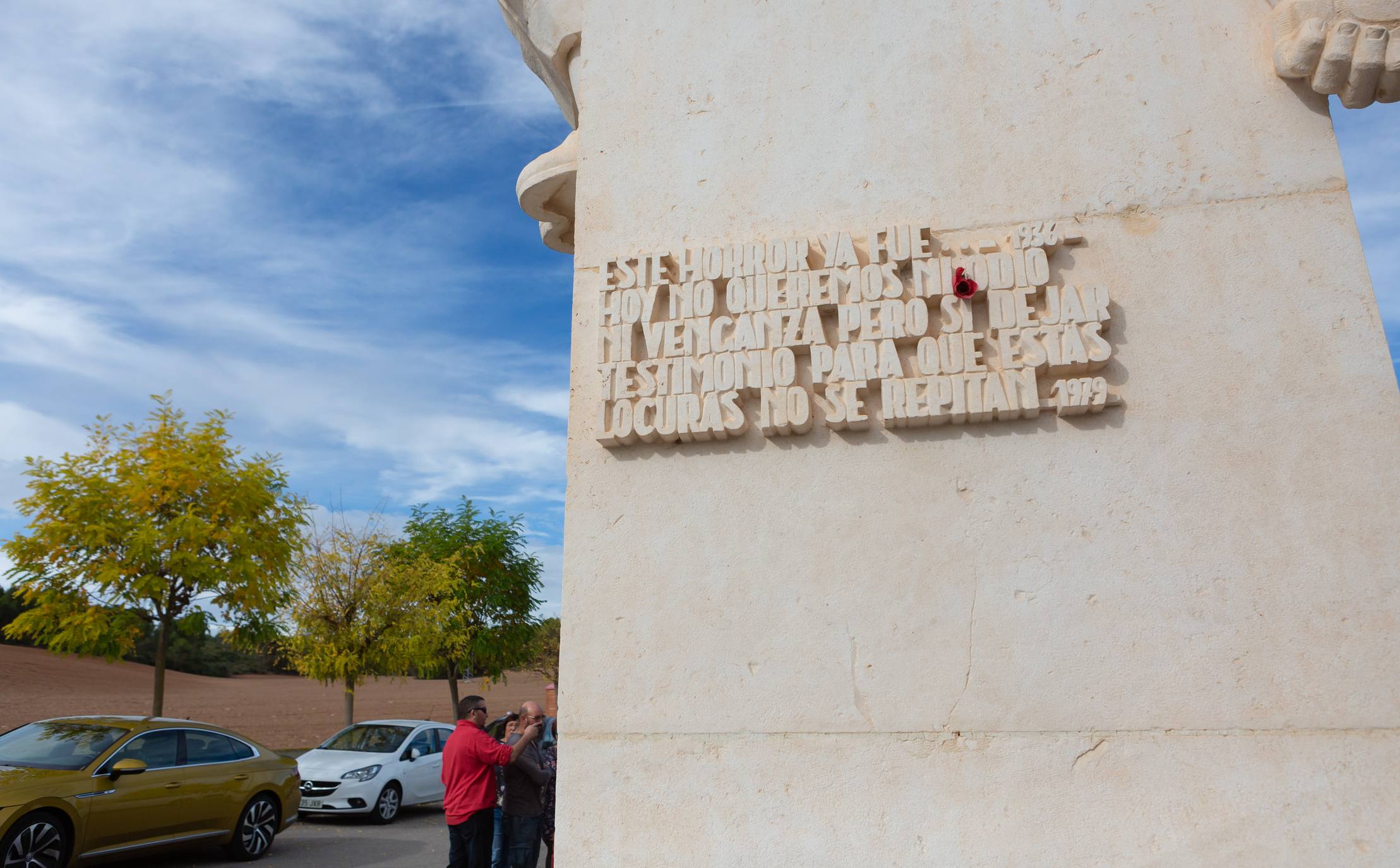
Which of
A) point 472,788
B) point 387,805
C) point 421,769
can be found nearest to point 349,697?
point 421,769

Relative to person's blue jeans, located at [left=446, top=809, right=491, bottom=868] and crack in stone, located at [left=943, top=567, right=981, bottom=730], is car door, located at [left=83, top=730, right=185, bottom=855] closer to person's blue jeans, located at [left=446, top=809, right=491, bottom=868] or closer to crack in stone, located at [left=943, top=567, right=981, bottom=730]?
person's blue jeans, located at [left=446, top=809, right=491, bottom=868]

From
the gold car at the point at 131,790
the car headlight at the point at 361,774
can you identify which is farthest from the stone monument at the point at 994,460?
the car headlight at the point at 361,774

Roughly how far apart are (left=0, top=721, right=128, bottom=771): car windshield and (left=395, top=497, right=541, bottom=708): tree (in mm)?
16164

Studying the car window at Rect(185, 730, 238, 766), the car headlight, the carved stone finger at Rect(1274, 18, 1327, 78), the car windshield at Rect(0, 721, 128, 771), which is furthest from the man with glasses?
the car headlight

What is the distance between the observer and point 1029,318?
394 cm

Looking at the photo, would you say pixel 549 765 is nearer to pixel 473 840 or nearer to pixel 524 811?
pixel 524 811

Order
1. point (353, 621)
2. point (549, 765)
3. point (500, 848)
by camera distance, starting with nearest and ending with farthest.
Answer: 1. point (500, 848)
2. point (549, 765)
3. point (353, 621)

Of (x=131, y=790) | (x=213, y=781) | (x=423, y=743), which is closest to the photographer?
(x=131, y=790)

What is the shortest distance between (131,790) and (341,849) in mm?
3027

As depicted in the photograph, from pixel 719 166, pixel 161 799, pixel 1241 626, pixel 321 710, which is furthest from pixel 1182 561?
pixel 321 710

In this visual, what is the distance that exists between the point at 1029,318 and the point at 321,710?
42.4m

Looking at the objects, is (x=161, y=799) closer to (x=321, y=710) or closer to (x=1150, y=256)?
(x=1150, y=256)

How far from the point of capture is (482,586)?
27.5 m

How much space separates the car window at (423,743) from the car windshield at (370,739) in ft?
0.47
